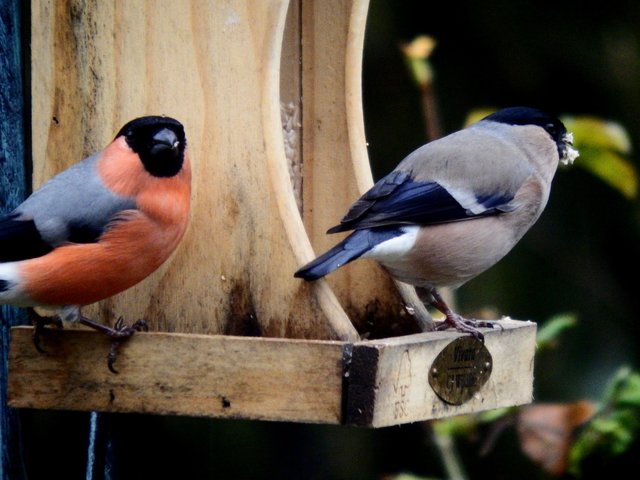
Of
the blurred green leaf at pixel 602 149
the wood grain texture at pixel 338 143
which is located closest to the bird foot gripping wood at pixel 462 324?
the wood grain texture at pixel 338 143

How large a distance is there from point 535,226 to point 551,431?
260 centimetres

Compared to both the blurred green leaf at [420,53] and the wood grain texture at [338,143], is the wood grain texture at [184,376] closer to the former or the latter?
the wood grain texture at [338,143]

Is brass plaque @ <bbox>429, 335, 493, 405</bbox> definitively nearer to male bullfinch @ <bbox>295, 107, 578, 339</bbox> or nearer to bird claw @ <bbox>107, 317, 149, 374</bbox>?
male bullfinch @ <bbox>295, 107, 578, 339</bbox>

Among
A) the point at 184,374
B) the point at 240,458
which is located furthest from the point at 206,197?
the point at 240,458

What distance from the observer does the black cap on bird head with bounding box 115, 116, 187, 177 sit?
10.3 feet

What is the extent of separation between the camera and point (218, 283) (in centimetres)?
324

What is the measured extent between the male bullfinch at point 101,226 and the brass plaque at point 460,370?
0.78m

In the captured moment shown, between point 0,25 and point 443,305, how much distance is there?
1.60 meters

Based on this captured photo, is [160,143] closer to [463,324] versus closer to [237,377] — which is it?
[237,377]

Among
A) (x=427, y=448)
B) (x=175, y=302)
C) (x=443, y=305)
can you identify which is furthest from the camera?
(x=427, y=448)

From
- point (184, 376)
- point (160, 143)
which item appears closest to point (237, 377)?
point (184, 376)

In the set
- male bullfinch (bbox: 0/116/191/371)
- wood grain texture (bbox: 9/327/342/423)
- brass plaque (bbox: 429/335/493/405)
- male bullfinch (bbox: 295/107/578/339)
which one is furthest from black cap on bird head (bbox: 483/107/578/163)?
wood grain texture (bbox: 9/327/342/423)

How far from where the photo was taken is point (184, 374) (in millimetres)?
3043

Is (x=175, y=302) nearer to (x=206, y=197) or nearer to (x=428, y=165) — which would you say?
(x=206, y=197)
